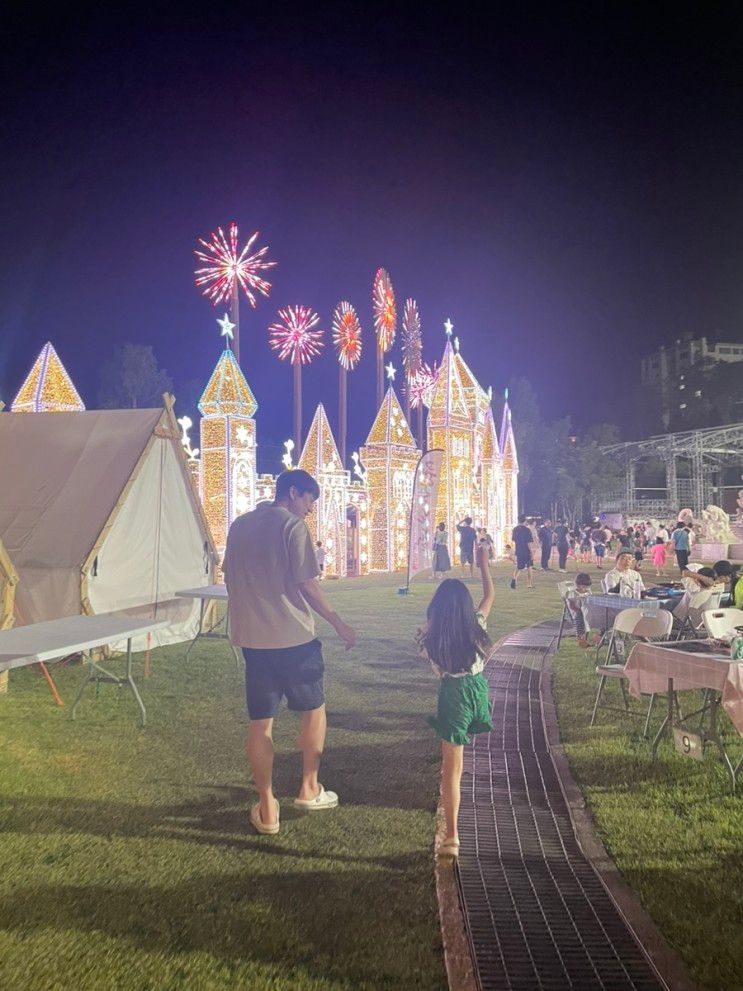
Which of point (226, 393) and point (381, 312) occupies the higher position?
point (381, 312)

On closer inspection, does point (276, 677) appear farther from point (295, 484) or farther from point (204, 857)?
point (295, 484)

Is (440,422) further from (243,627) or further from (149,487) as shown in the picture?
(243,627)

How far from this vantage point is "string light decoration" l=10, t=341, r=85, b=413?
15.6m

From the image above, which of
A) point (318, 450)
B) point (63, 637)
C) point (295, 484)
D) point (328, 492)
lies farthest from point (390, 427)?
point (295, 484)

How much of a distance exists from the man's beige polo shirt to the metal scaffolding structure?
41.7 m

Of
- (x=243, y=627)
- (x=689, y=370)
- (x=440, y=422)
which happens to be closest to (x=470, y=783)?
(x=243, y=627)

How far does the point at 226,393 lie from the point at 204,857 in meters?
16.8

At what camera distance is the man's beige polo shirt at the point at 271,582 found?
4082mm

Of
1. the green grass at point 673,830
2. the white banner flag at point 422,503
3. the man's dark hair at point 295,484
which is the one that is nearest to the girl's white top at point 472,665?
the man's dark hair at point 295,484

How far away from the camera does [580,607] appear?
10297 millimetres

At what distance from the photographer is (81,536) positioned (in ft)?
31.3

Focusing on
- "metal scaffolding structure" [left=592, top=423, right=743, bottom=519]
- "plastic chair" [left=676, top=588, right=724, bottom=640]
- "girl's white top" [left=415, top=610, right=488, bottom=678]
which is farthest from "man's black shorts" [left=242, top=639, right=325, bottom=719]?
"metal scaffolding structure" [left=592, top=423, right=743, bottom=519]

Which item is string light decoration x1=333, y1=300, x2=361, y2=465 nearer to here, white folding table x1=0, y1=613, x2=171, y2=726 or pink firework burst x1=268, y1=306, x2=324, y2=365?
pink firework burst x1=268, y1=306, x2=324, y2=365

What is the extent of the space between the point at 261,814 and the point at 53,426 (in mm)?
8734
